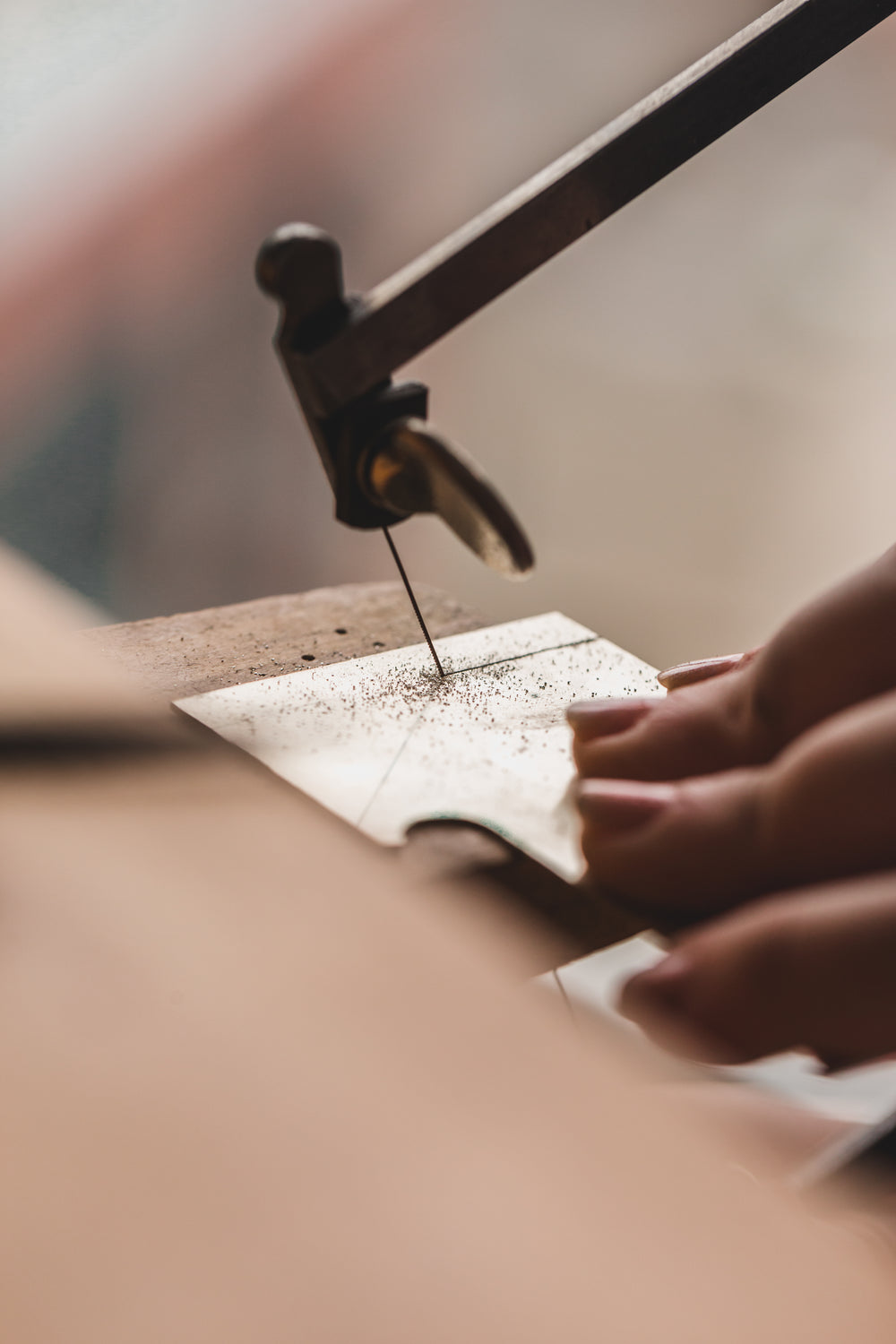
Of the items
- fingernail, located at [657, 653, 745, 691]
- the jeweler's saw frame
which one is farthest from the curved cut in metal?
fingernail, located at [657, 653, 745, 691]

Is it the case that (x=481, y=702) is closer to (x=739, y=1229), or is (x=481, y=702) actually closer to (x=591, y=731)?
(x=591, y=731)

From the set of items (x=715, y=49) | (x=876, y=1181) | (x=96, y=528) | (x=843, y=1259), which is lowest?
(x=876, y=1181)

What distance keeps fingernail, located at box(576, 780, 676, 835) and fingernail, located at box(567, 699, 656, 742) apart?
0.10m

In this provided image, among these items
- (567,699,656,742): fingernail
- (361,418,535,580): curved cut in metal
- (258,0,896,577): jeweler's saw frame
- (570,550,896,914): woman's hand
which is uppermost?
(258,0,896,577): jeweler's saw frame

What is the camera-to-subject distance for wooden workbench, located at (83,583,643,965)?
64 cm

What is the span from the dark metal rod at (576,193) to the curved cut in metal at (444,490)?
4 centimetres

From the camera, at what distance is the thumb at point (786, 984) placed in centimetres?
47

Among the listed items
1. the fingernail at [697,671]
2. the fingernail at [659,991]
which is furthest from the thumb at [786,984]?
→ the fingernail at [697,671]

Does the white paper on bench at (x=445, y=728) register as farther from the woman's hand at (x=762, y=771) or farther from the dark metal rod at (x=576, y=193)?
the dark metal rod at (x=576, y=193)

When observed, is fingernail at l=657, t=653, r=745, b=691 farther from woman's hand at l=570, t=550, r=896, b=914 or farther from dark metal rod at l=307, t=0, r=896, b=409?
dark metal rod at l=307, t=0, r=896, b=409

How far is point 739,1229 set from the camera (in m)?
0.33

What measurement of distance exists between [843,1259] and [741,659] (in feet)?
1.83

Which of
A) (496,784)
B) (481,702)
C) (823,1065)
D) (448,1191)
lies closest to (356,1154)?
(448,1191)

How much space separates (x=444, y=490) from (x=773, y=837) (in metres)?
0.26
